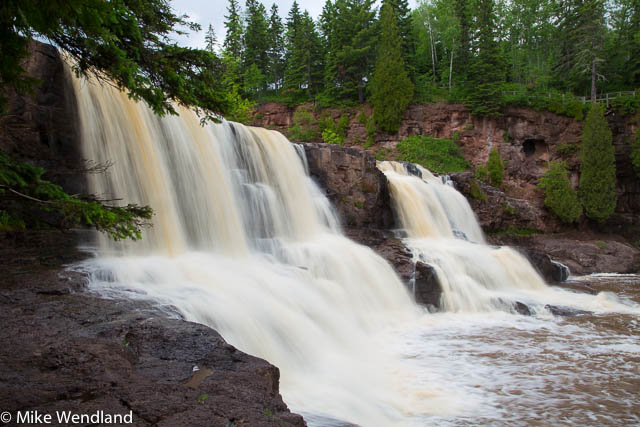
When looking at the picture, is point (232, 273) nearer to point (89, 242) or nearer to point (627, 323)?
point (89, 242)

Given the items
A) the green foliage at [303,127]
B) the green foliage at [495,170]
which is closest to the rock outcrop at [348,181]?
the green foliage at [495,170]

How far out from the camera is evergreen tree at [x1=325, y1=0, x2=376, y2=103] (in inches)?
1377

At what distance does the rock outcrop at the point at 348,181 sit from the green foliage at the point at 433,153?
1369cm

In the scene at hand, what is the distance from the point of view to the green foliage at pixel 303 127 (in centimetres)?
3266

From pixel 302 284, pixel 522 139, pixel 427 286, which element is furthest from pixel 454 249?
pixel 522 139

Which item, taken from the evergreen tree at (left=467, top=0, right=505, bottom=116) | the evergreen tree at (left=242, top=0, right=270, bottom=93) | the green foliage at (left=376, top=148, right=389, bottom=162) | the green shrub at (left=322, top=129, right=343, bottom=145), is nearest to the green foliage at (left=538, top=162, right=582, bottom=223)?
the evergreen tree at (left=467, top=0, right=505, bottom=116)

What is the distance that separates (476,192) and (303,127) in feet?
57.2

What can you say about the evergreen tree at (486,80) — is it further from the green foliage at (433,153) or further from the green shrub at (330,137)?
the green shrub at (330,137)

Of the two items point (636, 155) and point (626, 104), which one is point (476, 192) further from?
point (626, 104)

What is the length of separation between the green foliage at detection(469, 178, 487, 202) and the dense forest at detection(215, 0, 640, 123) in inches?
463

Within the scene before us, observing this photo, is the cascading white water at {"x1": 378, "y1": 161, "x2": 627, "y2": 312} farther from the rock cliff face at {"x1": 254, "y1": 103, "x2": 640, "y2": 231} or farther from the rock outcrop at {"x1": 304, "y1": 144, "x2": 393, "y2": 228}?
the rock cliff face at {"x1": 254, "y1": 103, "x2": 640, "y2": 231}

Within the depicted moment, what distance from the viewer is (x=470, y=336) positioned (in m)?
8.27

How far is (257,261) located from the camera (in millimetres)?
10266

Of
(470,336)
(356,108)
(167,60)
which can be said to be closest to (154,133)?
(167,60)
